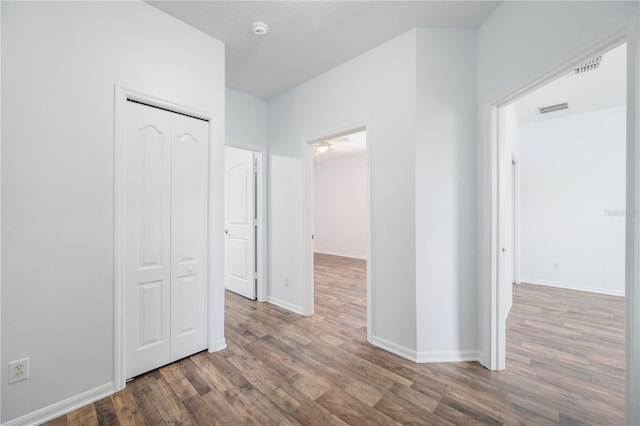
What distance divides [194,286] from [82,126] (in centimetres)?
140

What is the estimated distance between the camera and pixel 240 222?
12.2 feet

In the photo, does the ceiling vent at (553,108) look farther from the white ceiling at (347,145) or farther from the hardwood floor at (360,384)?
the hardwood floor at (360,384)

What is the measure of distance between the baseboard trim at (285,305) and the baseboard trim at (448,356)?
4.77ft

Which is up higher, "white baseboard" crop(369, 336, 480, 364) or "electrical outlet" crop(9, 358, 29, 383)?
"electrical outlet" crop(9, 358, 29, 383)

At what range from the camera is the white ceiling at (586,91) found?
9.04ft

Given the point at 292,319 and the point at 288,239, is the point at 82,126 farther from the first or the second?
the point at 292,319

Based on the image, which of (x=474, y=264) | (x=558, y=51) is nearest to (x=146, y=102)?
(x=558, y=51)

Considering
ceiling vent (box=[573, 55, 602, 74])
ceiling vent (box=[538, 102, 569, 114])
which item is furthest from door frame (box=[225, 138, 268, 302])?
ceiling vent (box=[538, 102, 569, 114])

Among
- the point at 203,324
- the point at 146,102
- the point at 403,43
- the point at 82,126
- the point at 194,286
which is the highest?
the point at 403,43

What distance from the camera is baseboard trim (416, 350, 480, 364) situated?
2090 mm

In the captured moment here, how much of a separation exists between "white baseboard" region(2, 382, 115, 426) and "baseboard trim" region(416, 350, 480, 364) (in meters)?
2.31

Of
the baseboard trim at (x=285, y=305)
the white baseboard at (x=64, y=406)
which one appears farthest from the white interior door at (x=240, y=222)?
the white baseboard at (x=64, y=406)

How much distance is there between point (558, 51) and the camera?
1.44 metres

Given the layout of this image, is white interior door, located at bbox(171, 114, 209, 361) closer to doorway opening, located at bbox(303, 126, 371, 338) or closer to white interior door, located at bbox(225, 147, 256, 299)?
white interior door, located at bbox(225, 147, 256, 299)
